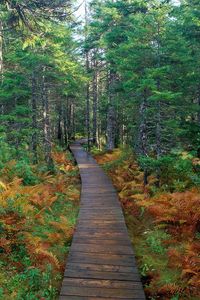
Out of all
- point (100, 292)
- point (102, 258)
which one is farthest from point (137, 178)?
point (100, 292)

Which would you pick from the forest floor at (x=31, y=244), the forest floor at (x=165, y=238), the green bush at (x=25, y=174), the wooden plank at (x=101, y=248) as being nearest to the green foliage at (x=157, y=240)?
the forest floor at (x=165, y=238)

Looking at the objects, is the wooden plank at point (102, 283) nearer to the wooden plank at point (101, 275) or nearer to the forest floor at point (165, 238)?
the wooden plank at point (101, 275)

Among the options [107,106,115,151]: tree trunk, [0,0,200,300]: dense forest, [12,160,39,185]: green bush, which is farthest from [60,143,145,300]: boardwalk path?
[107,106,115,151]: tree trunk

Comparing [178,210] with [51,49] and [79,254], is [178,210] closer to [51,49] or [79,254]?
[79,254]

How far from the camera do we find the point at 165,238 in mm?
9828

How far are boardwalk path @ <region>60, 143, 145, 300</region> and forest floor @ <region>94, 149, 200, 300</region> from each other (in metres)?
0.55

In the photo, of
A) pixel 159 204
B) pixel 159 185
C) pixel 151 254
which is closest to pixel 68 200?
pixel 159 185

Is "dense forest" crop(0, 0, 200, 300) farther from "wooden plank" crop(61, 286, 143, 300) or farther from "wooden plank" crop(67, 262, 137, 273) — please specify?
"wooden plank" crop(61, 286, 143, 300)

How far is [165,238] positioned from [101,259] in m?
2.72

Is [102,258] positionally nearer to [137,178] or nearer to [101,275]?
[101,275]

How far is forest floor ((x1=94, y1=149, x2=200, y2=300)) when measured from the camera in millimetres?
7156

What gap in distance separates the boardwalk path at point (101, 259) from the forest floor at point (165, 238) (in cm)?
55

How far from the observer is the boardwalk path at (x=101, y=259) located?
6643 mm

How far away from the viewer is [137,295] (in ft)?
21.5
